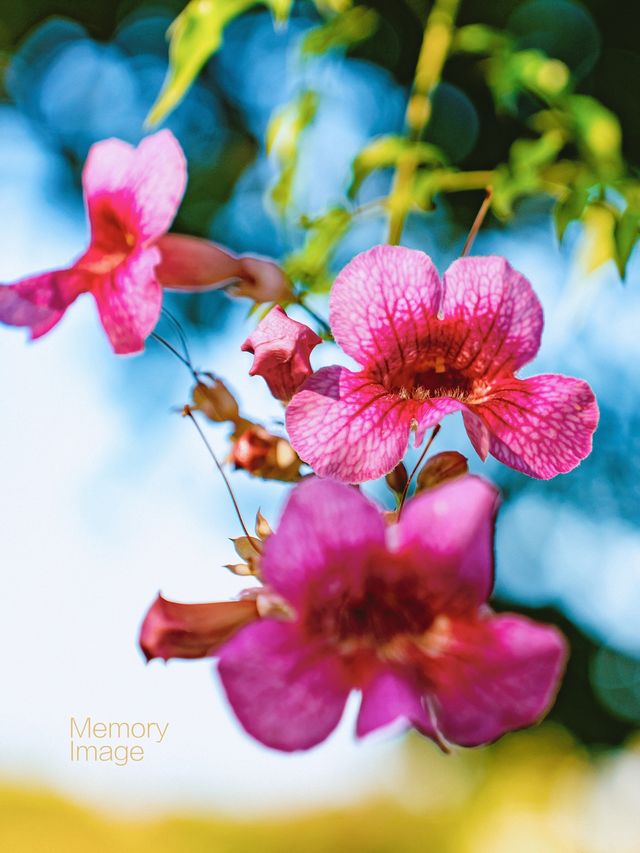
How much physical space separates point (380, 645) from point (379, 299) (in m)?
0.34

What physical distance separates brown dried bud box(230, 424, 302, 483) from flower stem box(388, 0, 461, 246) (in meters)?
0.40

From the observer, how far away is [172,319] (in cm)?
117

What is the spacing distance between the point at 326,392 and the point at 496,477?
4.00m

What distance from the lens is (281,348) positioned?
2.96 ft

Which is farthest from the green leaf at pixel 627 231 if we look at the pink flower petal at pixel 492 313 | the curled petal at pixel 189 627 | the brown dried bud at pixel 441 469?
the curled petal at pixel 189 627

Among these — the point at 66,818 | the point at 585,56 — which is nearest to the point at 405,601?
the point at 585,56

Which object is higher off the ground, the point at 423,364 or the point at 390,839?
the point at 423,364

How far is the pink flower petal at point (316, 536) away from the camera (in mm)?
708

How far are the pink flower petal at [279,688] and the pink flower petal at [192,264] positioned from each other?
46 centimetres

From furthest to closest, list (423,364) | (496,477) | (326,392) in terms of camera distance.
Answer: (496,477) → (423,364) → (326,392)

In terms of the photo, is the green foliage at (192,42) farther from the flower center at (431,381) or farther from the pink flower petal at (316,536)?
the pink flower petal at (316,536)

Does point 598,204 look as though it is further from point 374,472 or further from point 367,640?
point 367,640

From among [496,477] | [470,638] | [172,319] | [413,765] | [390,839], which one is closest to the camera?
[470,638]

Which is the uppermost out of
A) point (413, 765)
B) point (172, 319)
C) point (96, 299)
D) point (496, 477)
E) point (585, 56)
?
point (96, 299)
